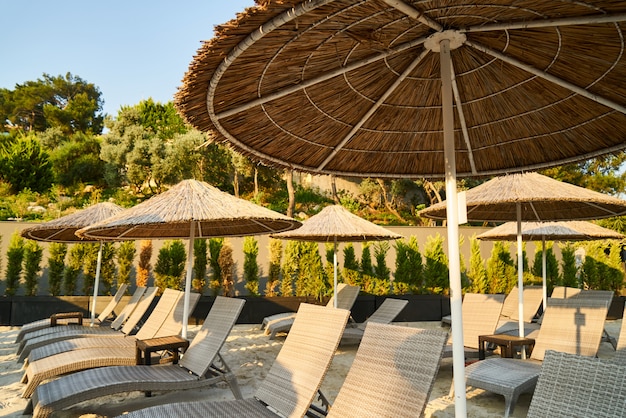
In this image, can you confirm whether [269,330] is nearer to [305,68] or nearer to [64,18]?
[305,68]

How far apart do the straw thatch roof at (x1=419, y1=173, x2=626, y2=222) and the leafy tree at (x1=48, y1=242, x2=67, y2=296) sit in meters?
9.22

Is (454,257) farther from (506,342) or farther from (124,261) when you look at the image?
(124,261)

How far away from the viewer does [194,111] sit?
2.83 metres

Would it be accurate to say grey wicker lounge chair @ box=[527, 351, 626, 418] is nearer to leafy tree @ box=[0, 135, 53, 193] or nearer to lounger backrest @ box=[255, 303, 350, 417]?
lounger backrest @ box=[255, 303, 350, 417]

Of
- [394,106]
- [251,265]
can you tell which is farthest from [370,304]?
[394,106]

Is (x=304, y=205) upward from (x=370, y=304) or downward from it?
upward

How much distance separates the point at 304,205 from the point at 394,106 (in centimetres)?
2131

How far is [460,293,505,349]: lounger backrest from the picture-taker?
5.77 metres

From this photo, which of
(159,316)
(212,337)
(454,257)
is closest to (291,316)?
(159,316)

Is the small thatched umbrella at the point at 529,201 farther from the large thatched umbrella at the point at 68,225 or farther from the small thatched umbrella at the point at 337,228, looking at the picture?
the large thatched umbrella at the point at 68,225

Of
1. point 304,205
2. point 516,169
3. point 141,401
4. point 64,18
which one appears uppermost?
point 64,18

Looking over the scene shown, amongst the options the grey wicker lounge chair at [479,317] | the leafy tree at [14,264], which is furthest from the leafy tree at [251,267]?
the grey wicker lounge chair at [479,317]

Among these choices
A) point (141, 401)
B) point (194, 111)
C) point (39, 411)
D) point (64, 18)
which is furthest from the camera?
point (64, 18)

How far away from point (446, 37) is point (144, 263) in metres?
11.1
